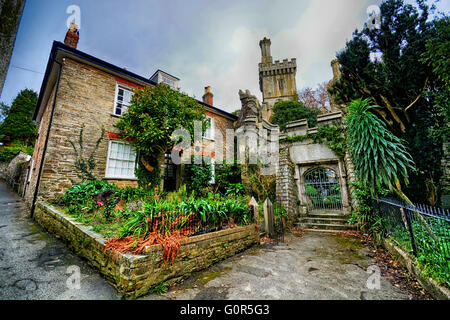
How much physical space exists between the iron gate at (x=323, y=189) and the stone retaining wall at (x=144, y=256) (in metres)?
5.31

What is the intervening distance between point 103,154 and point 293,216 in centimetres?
916

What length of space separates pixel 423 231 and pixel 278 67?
39.7 metres

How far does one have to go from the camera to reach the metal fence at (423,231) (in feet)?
9.25

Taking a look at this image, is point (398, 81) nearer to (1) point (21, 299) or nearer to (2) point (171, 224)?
(2) point (171, 224)

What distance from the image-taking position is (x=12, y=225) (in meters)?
5.83

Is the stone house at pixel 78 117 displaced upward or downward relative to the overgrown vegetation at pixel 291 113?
downward

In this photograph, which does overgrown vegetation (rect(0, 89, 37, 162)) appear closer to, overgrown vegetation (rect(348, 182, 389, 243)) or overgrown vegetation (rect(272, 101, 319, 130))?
overgrown vegetation (rect(272, 101, 319, 130))

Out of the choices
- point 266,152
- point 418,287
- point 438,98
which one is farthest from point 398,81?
point 418,287

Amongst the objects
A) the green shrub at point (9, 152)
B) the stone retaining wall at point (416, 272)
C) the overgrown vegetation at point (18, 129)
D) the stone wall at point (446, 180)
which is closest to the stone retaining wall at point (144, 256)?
the stone retaining wall at point (416, 272)

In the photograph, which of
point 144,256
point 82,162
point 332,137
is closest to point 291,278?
point 144,256

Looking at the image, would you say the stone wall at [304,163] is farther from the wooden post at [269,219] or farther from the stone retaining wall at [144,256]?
the stone retaining wall at [144,256]

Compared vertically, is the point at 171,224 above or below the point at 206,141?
below

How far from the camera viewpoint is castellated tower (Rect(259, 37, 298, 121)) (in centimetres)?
3541

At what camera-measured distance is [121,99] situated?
9188 millimetres
